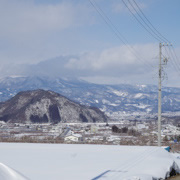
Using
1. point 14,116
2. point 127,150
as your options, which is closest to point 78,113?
point 14,116

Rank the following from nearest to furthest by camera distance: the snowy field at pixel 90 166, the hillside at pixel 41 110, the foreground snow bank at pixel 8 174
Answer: the foreground snow bank at pixel 8 174
the snowy field at pixel 90 166
the hillside at pixel 41 110

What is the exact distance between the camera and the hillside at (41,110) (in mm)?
160250

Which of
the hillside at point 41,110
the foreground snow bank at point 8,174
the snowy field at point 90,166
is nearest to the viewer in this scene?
the foreground snow bank at point 8,174

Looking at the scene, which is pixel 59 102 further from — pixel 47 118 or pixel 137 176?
pixel 137 176

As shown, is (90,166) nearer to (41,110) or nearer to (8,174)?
(8,174)

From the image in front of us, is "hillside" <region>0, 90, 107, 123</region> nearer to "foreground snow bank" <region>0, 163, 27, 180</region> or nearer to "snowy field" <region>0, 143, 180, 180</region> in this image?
"snowy field" <region>0, 143, 180, 180</region>

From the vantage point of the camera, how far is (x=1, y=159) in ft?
39.9

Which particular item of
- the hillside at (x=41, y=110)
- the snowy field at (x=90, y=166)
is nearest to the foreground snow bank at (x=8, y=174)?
the snowy field at (x=90, y=166)

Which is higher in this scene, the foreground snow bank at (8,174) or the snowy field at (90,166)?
the foreground snow bank at (8,174)

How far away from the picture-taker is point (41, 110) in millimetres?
166625

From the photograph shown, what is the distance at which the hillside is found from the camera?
160250mm

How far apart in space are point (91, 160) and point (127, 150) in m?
3.48

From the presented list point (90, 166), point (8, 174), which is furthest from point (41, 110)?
point (8, 174)

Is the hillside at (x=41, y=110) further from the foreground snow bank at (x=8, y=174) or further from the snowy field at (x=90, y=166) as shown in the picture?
the foreground snow bank at (x=8, y=174)
